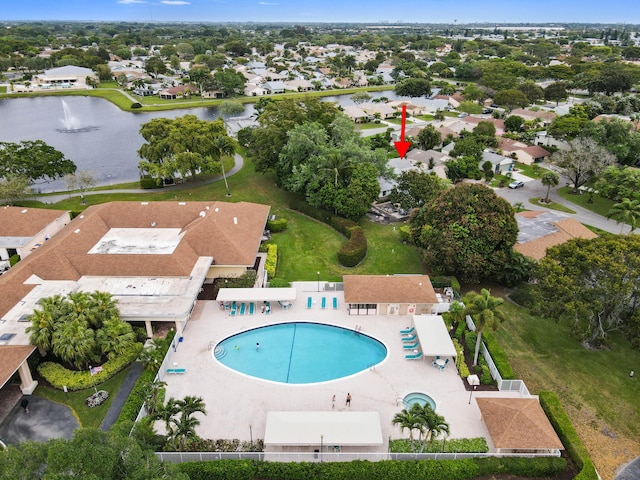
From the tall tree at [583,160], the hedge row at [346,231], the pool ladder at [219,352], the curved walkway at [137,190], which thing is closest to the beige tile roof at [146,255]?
the hedge row at [346,231]

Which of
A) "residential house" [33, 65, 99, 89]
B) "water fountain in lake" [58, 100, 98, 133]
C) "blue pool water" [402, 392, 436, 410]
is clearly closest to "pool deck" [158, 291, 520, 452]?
"blue pool water" [402, 392, 436, 410]

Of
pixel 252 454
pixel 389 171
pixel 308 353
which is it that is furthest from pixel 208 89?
pixel 252 454

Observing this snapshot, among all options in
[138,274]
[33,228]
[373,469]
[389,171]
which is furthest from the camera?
[389,171]

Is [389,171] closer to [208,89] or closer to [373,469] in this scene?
[373,469]

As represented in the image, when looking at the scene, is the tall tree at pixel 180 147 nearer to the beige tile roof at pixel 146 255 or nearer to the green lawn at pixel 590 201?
the beige tile roof at pixel 146 255

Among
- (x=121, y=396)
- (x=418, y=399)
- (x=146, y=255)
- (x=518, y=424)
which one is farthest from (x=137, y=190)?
(x=518, y=424)

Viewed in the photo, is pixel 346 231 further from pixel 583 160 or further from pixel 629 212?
pixel 583 160
